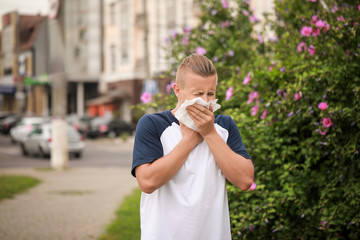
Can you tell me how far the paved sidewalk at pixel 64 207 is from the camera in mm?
6629

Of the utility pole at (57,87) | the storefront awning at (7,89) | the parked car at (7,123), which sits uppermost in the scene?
the utility pole at (57,87)

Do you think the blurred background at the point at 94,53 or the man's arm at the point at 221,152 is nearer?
the man's arm at the point at 221,152

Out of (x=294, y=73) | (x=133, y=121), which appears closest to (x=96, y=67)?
(x=133, y=121)

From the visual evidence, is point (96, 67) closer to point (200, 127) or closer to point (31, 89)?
point (31, 89)

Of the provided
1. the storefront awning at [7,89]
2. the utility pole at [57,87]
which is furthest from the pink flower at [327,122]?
the storefront awning at [7,89]

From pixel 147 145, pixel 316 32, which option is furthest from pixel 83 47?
pixel 147 145

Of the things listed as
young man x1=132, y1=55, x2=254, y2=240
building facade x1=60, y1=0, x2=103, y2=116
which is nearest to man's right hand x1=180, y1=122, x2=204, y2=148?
young man x1=132, y1=55, x2=254, y2=240

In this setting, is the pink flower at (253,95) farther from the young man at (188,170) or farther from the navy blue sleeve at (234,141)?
the young man at (188,170)

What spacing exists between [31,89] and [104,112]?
2051cm

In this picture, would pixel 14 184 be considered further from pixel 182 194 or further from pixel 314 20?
pixel 182 194

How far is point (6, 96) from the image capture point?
72.6m

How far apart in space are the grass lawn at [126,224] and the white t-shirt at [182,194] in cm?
399

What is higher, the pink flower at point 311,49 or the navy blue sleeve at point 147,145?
the pink flower at point 311,49

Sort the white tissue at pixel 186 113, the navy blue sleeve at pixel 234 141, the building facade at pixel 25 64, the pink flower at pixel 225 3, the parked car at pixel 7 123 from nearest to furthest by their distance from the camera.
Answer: the white tissue at pixel 186 113
the navy blue sleeve at pixel 234 141
the pink flower at pixel 225 3
the parked car at pixel 7 123
the building facade at pixel 25 64
